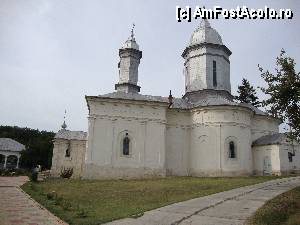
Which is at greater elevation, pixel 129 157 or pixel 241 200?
pixel 129 157

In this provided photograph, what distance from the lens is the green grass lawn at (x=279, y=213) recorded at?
788 centimetres

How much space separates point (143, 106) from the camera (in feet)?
86.2

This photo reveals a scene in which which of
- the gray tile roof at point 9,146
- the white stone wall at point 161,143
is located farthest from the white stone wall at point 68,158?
the gray tile roof at point 9,146

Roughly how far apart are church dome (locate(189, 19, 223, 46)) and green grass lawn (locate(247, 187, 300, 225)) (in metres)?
22.5

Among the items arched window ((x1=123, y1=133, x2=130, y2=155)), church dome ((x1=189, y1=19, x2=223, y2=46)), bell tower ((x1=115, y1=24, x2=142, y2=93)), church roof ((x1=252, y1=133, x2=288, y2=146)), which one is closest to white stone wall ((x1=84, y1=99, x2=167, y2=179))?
arched window ((x1=123, y1=133, x2=130, y2=155))

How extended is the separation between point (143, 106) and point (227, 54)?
11.8m

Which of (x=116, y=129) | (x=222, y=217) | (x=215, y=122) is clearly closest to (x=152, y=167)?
(x=116, y=129)

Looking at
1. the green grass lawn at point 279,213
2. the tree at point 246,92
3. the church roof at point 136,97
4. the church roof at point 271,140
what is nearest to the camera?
the green grass lawn at point 279,213

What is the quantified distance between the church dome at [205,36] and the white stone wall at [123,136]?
958 centimetres

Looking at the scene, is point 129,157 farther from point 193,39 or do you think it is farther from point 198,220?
point 198,220

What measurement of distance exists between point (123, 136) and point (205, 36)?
14021mm

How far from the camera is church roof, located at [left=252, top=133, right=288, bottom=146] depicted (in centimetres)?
2556

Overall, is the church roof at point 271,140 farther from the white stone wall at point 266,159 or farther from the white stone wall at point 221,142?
the white stone wall at point 221,142

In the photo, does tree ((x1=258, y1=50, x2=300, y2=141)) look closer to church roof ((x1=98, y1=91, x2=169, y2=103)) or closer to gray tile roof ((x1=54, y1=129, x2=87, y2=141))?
church roof ((x1=98, y1=91, x2=169, y2=103))
